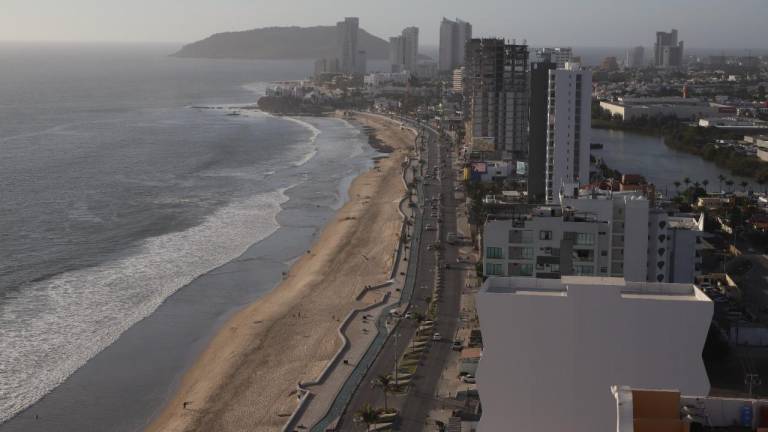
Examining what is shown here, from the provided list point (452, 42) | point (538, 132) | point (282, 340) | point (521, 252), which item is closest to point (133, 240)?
point (282, 340)

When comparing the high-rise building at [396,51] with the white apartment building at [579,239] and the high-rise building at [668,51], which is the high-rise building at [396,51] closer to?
the high-rise building at [668,51]

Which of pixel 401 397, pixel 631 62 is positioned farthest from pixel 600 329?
pixel 631 62

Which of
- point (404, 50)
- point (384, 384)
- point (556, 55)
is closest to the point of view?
point (384, 384)

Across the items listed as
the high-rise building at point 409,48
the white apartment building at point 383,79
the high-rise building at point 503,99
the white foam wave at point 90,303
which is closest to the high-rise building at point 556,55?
the high-rise building at point 503,99

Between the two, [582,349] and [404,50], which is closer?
[582,349]

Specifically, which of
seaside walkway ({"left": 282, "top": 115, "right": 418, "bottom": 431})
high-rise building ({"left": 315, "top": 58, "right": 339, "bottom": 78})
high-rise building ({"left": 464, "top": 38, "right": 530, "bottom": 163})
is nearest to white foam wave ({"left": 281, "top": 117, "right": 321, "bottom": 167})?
high-rise building ({"left": 464, "top": 38, "right": 530, "bottom": 163})

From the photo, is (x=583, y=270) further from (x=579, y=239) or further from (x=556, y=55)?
(x=556, y=55)

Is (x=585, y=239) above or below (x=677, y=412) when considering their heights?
below

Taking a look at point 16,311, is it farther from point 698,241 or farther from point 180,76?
point 180,76
